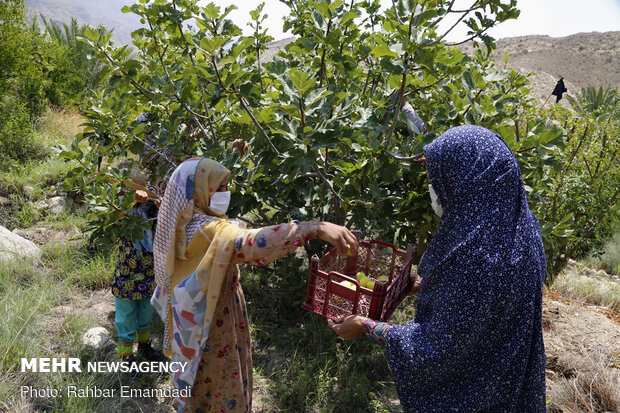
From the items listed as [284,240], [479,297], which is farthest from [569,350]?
[284,240]

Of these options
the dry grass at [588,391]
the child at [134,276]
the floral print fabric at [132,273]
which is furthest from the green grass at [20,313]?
the dry grass at [588,391]

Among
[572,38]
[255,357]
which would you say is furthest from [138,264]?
[572,38]

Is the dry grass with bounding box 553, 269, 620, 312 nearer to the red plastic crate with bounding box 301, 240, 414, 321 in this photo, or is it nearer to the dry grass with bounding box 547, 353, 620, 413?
the dry grass with bounding box 547, 353, 620, 413

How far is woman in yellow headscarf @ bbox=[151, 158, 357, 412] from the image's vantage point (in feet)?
5.56

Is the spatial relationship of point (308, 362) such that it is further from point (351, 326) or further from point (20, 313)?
point (20, 313)

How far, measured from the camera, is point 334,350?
127 inches

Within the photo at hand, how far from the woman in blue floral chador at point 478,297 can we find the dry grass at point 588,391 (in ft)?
5.40

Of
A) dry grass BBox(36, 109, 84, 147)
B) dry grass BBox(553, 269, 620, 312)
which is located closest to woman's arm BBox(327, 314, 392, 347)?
dry grass BBox(553, 269, 620, 312)

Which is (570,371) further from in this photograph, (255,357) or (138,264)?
(138,264)

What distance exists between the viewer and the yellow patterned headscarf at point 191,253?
1790mm

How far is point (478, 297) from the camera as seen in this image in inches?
53.7

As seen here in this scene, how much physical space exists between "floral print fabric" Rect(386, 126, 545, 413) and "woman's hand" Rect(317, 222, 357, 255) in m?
0.32

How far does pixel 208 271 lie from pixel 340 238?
599mm

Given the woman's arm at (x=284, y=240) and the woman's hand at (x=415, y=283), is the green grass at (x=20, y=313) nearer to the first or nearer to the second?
the woman's arm at (x=284, y=240)
